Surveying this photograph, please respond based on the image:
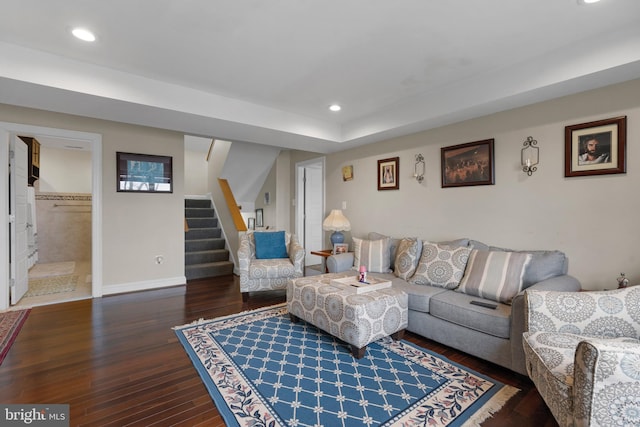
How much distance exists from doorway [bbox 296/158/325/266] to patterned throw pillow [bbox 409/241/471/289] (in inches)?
115

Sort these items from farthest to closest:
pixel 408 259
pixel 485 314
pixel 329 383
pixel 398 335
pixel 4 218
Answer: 1. pixel 4 218
2. pixel 408 259
3. pixel 398 335
4. pixel 485 314
5. pixel 329 383

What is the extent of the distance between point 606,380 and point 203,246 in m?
5.42

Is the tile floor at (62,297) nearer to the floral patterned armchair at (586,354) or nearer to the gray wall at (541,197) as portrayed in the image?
the gray wall at (541,197)

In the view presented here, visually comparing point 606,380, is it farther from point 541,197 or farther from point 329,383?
point 541,197

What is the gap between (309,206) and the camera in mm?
5902

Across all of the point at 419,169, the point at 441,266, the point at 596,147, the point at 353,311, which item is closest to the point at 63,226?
the point at 353,311

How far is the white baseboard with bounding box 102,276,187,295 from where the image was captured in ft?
13.0

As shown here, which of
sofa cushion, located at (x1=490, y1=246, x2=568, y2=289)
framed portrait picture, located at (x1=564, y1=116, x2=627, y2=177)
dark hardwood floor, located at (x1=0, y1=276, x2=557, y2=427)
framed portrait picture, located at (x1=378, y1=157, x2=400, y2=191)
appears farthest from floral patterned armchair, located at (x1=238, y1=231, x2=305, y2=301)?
framed portrait picture, located at (x1=564, y1=116, x2=627, y2=177)

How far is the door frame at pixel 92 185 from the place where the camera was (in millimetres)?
3330

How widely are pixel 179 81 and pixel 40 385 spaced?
2545 mm

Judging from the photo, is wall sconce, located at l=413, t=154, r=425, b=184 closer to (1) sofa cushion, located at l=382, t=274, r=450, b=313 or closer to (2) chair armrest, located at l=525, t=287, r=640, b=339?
(1) sofa cushion, located at l=382, t=274, r=450, b=313

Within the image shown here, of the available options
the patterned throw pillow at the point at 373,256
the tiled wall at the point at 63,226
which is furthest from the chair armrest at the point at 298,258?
the tiled wall at the point at 63,226

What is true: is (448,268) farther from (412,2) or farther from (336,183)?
(336,183)

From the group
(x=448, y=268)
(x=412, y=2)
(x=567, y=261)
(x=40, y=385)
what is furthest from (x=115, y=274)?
(x=567, y=261)
